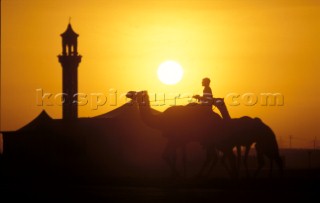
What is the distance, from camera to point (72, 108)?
58312 mm

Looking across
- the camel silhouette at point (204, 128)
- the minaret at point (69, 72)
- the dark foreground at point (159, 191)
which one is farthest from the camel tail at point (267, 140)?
the minaret at point (69, 72)

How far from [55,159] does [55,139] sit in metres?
3.99

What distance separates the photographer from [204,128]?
21.5m

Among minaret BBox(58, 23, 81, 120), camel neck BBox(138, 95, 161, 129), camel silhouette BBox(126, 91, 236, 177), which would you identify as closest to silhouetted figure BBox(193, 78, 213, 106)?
camel silhouette BBox(126, 91, 236, 177)

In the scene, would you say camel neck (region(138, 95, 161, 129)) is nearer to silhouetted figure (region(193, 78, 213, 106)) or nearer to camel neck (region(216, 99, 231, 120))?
silhouetted figure (region(193, 78, 213, 106))

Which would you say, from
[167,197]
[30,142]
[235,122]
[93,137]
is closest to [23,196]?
[167,197]

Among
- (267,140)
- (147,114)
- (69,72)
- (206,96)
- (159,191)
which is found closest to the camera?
(159,191)

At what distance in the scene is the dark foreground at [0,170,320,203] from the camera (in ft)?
47.1

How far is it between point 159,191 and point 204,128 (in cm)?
550

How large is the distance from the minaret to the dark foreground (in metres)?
37.0

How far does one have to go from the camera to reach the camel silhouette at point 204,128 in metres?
21.4

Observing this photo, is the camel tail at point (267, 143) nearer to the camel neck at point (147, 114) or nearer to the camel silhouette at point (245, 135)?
the camel silhouette at point (245, 135)

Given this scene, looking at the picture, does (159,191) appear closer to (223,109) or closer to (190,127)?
(190,127)

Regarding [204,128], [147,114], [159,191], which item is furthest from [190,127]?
[159,191]
